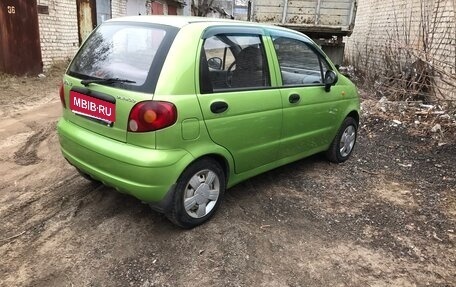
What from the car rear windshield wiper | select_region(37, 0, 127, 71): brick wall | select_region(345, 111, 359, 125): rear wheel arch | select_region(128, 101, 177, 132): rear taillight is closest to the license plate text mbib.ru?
the car rear windshield wiper

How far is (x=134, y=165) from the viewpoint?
2803 mm

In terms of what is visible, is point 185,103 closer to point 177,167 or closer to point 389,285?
point 177,167

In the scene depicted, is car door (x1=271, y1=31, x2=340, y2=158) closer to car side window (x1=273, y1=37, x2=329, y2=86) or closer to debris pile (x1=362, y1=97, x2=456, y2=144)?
car side window (x1=273, y1=37, x2=329, y2=86)

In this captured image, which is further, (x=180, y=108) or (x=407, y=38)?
(x=407, y=38)

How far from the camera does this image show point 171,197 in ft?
9.66

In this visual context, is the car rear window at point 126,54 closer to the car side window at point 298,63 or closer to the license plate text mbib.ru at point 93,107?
the license plate text mbib.ru at point 93,107

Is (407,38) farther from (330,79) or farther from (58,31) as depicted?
(58,31)

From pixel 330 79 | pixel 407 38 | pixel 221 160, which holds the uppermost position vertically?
pixel 407 38

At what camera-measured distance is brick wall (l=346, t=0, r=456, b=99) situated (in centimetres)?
684

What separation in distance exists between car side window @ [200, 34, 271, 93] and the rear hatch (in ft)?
1.14

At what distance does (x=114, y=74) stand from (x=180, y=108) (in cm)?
62

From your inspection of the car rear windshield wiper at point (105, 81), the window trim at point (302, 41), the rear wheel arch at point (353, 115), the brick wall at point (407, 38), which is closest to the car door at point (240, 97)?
the window trim at point (302, 41)

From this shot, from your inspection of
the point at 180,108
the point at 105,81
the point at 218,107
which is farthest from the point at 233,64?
the point at 105,81

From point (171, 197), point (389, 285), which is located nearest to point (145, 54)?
point (171, 197)
